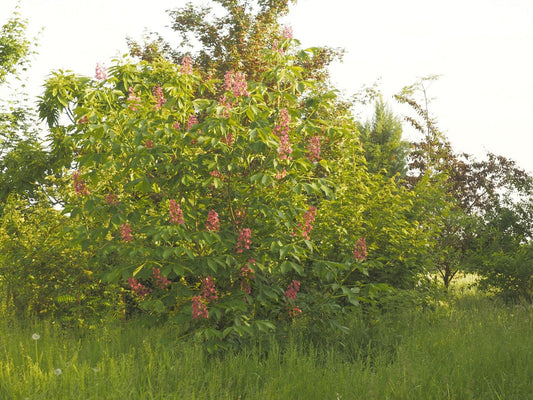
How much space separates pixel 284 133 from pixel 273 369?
2.36 meters

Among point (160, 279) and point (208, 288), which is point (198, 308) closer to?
point (208, 288)

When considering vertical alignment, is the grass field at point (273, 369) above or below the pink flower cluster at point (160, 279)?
below

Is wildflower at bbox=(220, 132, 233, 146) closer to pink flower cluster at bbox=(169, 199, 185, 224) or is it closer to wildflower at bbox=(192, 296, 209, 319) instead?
pink flower cluster at bbox=(169, 199, 185, 224)

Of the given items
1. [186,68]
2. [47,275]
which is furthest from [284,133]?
[47,275]

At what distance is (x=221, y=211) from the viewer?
228 inches

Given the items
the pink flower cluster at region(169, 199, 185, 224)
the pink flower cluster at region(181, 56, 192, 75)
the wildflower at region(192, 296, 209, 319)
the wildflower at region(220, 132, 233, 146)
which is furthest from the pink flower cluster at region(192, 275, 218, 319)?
the pink flower cluster at region(181, 56, 192, 75)

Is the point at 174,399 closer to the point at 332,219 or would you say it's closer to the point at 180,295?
the point at 180,295

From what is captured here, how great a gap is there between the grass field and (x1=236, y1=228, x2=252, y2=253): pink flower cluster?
1.03 m

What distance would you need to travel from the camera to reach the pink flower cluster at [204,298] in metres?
5.14

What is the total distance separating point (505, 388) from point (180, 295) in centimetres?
319

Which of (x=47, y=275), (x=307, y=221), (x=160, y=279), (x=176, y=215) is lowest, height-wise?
(x=160, y=279)

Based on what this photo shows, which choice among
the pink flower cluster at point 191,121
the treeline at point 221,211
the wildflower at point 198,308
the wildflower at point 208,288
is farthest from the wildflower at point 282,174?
the wildflower at point 198,308

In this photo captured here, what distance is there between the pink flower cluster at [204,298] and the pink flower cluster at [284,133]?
5.15 ft

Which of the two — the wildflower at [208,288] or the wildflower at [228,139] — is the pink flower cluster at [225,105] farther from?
the wildflower at [208,288]
